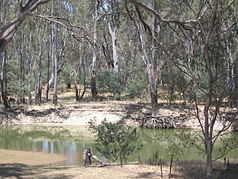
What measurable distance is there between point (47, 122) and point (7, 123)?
2.53 meters

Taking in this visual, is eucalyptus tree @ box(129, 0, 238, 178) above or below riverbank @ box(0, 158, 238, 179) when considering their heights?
above

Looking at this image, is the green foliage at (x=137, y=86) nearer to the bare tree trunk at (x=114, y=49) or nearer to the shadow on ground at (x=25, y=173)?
the bare tree trunk at (x=114, y=49)

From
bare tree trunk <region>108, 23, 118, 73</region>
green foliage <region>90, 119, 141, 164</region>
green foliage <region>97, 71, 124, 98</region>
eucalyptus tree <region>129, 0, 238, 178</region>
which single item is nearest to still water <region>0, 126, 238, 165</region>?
green foliage <region>90, 119, 141, 164</region>

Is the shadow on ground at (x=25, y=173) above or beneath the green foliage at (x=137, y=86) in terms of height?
beneath

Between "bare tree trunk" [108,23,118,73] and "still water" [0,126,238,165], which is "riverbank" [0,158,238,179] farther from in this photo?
"bare tree trunk" [108,23,118,73]

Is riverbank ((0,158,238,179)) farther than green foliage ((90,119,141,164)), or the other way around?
green foliage ((90,119,141,164))

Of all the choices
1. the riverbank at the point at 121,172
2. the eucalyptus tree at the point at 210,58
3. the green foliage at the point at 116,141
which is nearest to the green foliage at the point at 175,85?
the eucalyptus tree at the point at 210,58

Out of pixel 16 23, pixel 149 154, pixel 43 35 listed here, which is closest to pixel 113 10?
pixel 16 23

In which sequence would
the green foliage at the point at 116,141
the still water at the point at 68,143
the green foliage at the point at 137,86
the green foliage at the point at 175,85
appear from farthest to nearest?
the green foliage at the point at 137,86 → the still water at the point at 68,143 → the green foliage at the point at 116,141 → the green foliage at the point at 175,85

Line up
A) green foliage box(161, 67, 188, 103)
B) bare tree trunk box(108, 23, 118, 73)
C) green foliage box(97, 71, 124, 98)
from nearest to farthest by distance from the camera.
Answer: green foliage box(161, 67, 188, 103), green foliage box(97, 71, 124, 98), bare tree trunk box(108, 23, 118, 73)

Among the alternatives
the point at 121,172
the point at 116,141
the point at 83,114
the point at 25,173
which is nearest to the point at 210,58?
the point at 121,172

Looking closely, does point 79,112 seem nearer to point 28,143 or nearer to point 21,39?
point 28,143

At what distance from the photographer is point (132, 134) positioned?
11133 millimetres

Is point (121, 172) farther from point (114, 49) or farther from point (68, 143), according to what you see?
point (114, 49)
